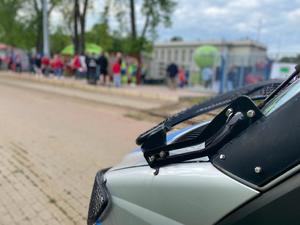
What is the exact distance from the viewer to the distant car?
1.31 meters

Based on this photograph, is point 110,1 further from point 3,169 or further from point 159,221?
point 159,221

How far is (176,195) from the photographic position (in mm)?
1526

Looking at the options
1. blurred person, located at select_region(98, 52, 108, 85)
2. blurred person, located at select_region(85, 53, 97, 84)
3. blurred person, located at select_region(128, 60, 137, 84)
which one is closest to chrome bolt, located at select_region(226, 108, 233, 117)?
blurred person, located at select_region(98, 52, 108, 85)

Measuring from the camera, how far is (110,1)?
23.0m

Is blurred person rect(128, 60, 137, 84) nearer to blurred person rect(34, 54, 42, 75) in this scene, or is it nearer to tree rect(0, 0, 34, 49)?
blurred person rect(34, 54, 42, 75)

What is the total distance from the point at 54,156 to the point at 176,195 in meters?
4.81

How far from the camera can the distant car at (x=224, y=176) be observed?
131cm

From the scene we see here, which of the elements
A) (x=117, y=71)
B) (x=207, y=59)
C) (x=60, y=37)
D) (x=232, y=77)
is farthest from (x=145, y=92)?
(x=60, y=37)

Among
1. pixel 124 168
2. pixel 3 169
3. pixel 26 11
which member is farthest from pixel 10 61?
pixel 124 168

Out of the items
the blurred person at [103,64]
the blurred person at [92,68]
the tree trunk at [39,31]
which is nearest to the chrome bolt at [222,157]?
the blurred person at [103,64]

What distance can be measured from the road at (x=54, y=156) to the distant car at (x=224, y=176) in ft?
7.34

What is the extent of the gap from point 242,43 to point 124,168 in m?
72.5

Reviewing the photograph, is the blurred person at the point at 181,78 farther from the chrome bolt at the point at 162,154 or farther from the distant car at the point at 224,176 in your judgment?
the chrome bolt at the point at 162,154

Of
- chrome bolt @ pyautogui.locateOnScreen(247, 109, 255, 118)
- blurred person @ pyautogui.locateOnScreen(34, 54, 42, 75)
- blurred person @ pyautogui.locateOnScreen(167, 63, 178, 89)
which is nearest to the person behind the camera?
chrome bolt @ pyautogui.locateOnScreen(247, 109, 255, 118)
